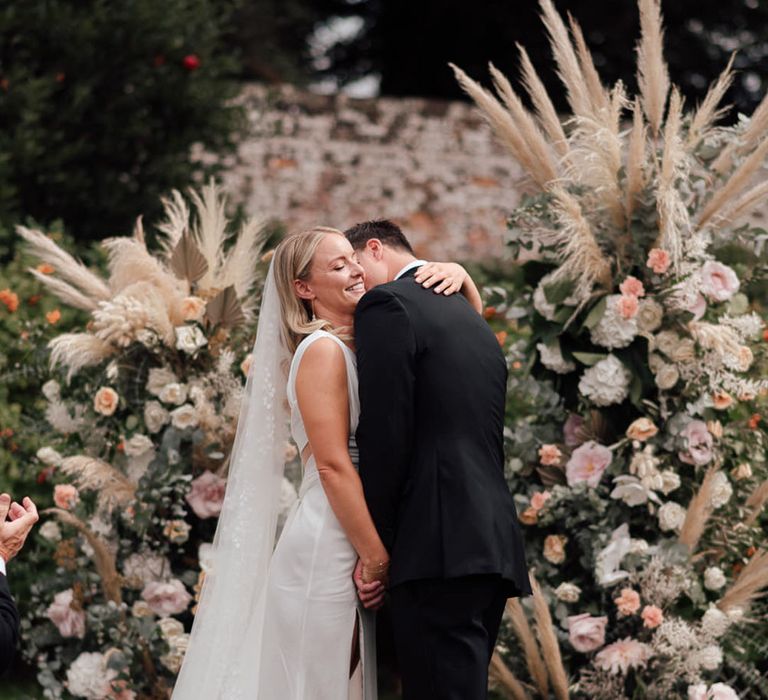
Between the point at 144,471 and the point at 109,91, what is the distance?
4.19 meters

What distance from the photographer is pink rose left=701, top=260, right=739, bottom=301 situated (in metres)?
4.04

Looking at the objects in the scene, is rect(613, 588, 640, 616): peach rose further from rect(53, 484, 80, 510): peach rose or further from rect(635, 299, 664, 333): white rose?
rect(53, 484, 80, 510): peach rose

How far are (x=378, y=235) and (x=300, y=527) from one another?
0.91m

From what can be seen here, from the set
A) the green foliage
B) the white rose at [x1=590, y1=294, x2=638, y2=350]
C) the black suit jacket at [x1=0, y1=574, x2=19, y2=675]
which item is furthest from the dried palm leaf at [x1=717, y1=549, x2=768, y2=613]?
the green foliage

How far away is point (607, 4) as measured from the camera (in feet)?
44.2

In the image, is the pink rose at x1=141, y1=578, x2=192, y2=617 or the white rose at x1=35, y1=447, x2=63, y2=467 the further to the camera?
the white rose at x1=35, y1=447, x2=63, y2=467

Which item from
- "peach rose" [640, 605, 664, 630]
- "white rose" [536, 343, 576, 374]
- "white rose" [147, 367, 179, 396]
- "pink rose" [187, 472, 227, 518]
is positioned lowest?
"peach rose" [640, 605, 664, 630]

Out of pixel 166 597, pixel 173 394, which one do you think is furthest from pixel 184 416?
pixel 166 597

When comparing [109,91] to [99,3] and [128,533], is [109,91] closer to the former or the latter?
[99,3]

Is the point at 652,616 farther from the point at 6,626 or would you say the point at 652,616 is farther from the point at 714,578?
the point at 6,626

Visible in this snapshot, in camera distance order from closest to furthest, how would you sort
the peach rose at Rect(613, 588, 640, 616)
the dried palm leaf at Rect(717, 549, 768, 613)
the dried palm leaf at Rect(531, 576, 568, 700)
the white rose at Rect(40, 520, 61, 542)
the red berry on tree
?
the dried palm leaf at Rect(531, 576, 568, 700), the dried palm leaf at Rect(717, 549, 768, 613), the peach rose at Rect(613, 588, 640, 616), the white rose at Rect(40, 520, 61, 542), the red berry on tree

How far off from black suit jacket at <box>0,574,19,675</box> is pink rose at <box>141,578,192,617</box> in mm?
1743

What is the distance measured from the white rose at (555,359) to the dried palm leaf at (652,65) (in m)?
0.89

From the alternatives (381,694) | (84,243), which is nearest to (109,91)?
(84,243)
